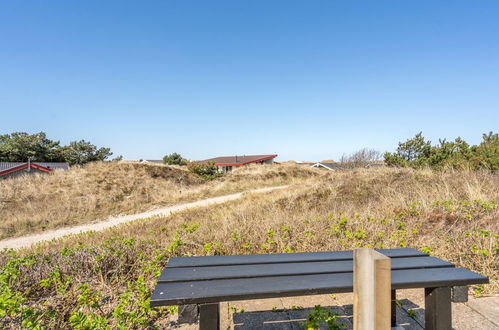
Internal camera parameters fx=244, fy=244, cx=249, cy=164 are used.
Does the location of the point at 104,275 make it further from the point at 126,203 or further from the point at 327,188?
the point at 126,203

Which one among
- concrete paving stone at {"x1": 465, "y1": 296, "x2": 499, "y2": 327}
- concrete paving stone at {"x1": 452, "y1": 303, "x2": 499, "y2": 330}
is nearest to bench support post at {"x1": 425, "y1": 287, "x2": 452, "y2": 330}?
concrete paving stone at {"x1": 452, "y1": 303, "x2": 499, "y2": 330}

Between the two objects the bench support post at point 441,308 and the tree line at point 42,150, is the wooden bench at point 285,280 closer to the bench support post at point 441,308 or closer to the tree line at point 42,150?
the bench support post at point 441,308

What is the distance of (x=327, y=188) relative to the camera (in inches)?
395

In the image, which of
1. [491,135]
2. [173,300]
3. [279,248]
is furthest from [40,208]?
[491,135]

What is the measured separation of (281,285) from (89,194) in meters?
15.7

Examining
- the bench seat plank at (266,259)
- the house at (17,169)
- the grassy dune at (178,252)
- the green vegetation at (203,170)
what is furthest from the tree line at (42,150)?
the bench seat plank at (266,259)

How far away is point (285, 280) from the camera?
159 cm

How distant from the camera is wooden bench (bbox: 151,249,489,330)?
1443 mm

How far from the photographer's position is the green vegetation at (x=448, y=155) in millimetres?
8492

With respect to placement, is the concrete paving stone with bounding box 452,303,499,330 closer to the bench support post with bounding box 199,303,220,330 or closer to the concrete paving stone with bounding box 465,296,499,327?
the concrete paving stone with bounding box 465,296,499,327

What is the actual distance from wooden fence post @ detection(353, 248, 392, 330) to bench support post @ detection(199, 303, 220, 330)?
2.72ft

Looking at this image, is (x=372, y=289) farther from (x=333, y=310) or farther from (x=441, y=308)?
(x=333, y=310)

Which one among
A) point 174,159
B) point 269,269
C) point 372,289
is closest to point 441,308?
point 372,289

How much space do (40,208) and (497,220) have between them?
51.3 ft
